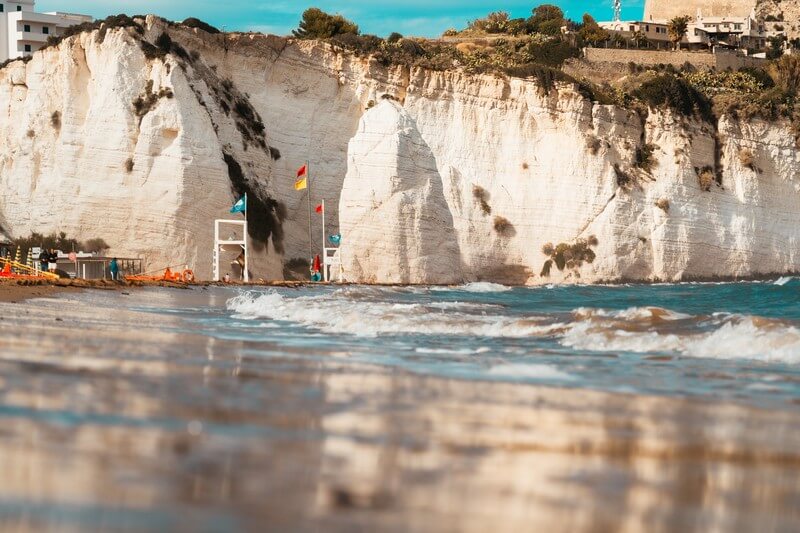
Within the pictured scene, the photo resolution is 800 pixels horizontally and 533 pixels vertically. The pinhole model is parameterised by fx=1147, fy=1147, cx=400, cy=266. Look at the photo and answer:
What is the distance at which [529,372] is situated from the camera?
34.4 feet

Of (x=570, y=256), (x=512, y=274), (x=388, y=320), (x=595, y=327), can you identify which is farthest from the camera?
(x=512, y=274)

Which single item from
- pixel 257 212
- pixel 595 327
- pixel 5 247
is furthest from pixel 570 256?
pixel 595 327

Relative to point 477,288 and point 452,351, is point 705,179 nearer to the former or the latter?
point 477,288

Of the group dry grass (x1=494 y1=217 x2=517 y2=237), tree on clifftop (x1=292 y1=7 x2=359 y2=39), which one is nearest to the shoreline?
dry grass (x1=494 y1=217 x2=517 y2=237)

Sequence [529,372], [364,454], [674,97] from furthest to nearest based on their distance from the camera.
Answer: [674,97] → [529,372] → [364,454]

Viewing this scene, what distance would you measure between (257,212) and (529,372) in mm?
36472

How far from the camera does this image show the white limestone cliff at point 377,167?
1694 inches

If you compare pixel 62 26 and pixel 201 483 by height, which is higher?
pixel 62 26

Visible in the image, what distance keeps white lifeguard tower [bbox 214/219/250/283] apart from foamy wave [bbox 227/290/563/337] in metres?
19.5

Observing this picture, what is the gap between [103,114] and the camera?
4347 centimetres

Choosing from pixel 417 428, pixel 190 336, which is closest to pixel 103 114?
pixel 190 336

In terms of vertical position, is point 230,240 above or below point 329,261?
above

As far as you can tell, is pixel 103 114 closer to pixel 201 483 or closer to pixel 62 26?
pixel 201 483

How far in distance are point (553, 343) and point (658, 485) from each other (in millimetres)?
9632
